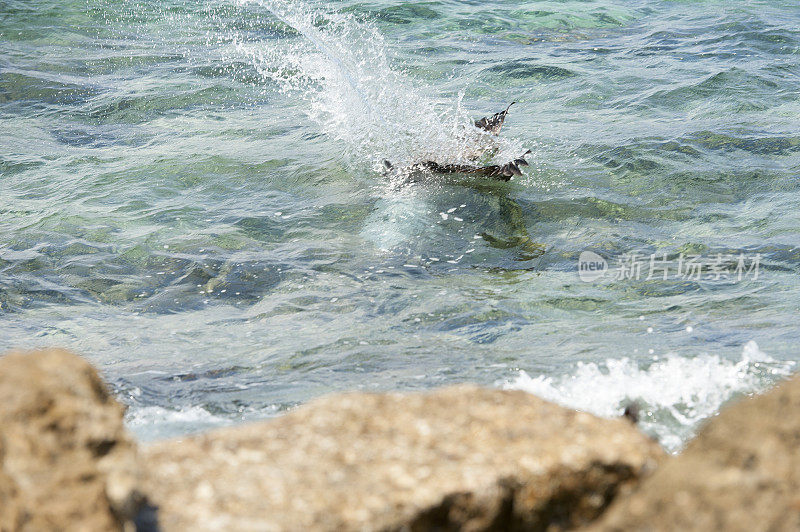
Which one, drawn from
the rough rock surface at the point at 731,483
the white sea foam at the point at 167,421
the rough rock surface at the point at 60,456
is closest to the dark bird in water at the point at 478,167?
the white sea foam at the point at 167,421

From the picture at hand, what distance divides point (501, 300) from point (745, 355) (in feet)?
4.83

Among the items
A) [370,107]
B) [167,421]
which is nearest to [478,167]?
[370,107]

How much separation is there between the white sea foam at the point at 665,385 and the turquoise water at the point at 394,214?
0.01 meters

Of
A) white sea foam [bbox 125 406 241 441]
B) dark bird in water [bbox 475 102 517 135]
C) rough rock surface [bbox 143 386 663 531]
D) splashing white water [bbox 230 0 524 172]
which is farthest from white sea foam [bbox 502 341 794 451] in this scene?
splashing white water [bbox 230 0 524 172]

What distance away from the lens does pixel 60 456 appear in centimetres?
171

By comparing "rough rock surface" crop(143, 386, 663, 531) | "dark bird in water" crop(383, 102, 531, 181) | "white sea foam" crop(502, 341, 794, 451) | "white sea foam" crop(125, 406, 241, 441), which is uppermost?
"rough rock surface" crop(143, 386, 663, 531)

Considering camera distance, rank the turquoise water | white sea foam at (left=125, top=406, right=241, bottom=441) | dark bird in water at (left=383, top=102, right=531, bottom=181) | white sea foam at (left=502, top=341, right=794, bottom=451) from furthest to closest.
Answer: dark bird in water at (left=383, top=102, right=531, bottom=181) < the turquoise water < white sea foam at (left=125, top=406, right=241, bottom=441) < white sea foam at (left=502, top=341, right=794, bottom=451)

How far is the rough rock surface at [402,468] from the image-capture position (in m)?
→ 1.73

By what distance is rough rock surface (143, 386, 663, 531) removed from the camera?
68.3 inches

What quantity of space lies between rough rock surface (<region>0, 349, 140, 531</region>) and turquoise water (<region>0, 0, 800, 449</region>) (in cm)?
182

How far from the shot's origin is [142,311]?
Answer: 5133mm

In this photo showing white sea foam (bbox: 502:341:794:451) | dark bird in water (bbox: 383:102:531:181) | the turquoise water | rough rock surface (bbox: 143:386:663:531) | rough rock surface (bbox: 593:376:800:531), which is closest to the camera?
rough rock surface (bbox: 593:376:800:531)

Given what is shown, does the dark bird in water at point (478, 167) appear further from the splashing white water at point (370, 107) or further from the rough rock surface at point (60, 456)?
the rough rock surface at point (60, 456)

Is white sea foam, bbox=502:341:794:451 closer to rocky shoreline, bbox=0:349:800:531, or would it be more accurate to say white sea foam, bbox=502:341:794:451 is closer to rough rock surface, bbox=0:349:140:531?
rocky shoreline, bbox=0:349:800:531
